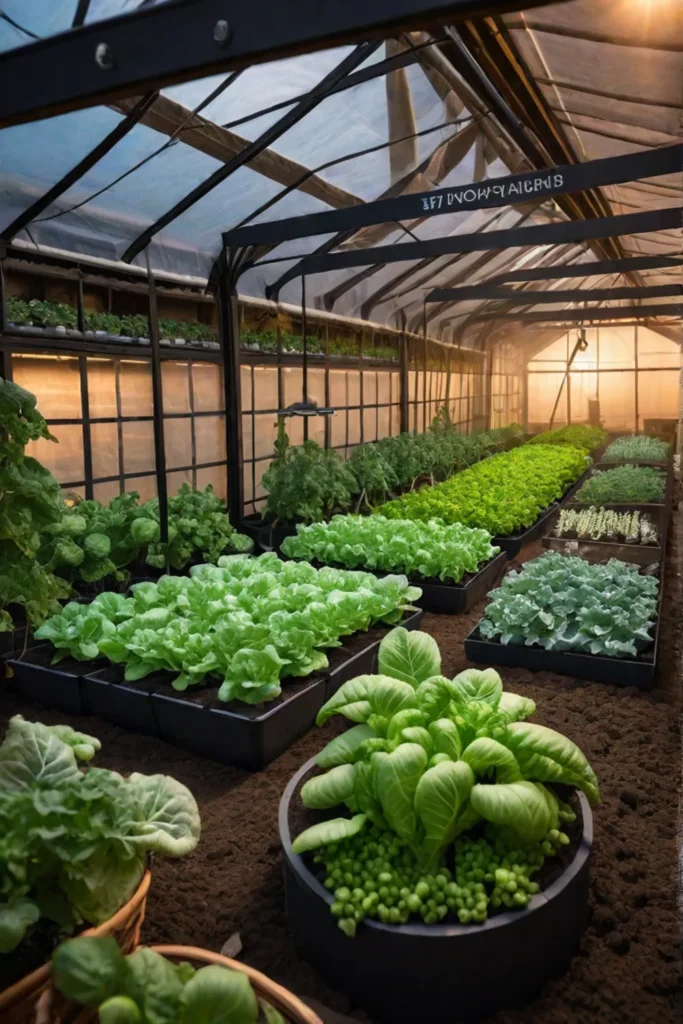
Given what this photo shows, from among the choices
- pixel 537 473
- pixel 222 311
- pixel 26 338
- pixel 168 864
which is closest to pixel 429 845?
pixel 168 864

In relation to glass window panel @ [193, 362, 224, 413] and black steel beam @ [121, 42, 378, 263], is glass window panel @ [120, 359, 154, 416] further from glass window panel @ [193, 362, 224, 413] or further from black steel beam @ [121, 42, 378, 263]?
black steel beam @ [121, 42, 378, 263]

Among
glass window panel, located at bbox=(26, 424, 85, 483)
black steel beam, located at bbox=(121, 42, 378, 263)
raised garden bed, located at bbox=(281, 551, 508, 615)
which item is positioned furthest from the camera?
glass window panel, located at bbox=(26, 424, 85, 483)

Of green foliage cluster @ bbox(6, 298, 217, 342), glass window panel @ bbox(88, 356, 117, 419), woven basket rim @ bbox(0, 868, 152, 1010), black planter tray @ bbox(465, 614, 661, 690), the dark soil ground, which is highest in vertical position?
A: green foliage cluster @ bbox(6, 298, 217, 342)

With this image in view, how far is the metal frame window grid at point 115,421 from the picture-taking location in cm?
516

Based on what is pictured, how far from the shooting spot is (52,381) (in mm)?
5062

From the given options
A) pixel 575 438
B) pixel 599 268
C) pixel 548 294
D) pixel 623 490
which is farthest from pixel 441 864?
pixel 575 438

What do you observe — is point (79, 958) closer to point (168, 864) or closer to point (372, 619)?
point (168, 864)

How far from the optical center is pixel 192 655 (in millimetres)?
3121

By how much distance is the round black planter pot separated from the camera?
1700mm

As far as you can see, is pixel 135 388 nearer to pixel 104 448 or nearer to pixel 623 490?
pixel 104 448

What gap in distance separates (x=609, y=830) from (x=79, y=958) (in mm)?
1761

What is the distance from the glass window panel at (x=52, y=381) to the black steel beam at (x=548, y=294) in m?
5.56

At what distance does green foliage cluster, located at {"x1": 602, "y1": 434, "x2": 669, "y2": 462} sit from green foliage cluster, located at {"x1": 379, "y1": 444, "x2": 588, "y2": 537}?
4.64 feet

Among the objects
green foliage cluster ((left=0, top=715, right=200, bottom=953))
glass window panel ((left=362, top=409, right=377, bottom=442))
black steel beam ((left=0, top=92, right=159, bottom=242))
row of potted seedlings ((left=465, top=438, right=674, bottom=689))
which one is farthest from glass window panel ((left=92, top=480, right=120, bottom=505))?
glass window panel ((left=362, top=409, right=377, bottom=442))
